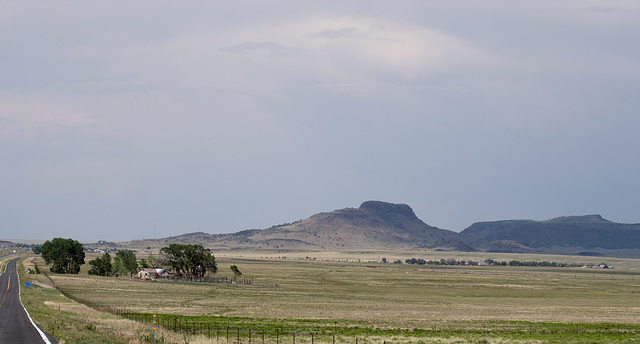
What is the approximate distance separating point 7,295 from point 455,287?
75988 millimetres

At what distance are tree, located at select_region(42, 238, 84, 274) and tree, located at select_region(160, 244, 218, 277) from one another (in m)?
19.1

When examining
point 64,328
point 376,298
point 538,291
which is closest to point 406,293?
point 376,298

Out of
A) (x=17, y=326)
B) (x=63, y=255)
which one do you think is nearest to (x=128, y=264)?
(x=63, y=255)

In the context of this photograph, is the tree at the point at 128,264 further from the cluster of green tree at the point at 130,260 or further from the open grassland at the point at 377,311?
the open grassland at the point at 377,311

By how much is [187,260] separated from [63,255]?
25379 mm

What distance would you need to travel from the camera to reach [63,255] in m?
128

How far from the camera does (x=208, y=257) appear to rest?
124562 millimetres

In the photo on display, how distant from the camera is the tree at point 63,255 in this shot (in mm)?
126688

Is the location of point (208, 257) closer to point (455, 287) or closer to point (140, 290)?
point (140, 290)

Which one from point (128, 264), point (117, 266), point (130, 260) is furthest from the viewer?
point (117, 266)

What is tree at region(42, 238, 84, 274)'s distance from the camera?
416 ft

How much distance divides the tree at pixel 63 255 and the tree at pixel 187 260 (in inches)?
751

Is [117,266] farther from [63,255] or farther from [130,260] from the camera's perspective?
[63,255]

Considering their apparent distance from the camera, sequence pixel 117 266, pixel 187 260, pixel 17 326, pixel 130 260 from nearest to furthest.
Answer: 1. pixel 17 326
2. pixel 187 260
3. pixel 130 260
4. pixel 117 266
